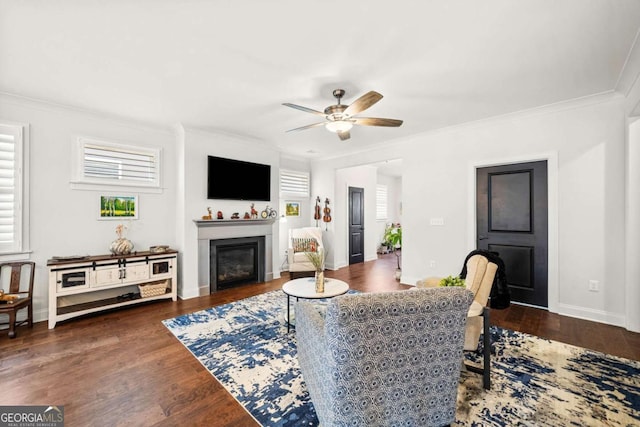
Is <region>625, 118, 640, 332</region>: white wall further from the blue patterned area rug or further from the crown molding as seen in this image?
the crown molding

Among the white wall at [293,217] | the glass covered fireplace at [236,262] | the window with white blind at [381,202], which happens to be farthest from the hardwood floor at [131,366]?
the window with white blind at [381,202]

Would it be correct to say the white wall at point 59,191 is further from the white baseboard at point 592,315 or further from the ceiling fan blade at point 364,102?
the white baseboard at point 592,315

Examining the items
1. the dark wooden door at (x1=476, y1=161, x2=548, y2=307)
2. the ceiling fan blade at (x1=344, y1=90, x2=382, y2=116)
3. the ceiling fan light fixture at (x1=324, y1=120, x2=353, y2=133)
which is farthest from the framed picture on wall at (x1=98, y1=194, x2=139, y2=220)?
the dark wooden door at (x1=476, y1=161, x2=548, y2=307)

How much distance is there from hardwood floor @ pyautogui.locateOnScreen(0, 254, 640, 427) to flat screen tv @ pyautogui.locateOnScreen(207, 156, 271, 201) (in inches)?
76.1

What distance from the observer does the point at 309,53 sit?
2.33 metres

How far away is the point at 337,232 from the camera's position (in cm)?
645

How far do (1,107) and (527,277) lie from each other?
6922 millimetres

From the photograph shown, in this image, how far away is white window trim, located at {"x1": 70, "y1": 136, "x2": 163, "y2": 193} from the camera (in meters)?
3.67

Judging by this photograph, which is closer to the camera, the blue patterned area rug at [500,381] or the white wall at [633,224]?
the blue patterned area rug at [500,381]

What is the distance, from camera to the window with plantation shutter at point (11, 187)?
319 cm

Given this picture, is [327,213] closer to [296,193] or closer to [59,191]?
[296,193]

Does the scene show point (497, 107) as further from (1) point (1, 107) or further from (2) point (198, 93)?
(1) point (1, 107)

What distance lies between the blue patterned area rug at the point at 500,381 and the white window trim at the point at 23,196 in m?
2.12

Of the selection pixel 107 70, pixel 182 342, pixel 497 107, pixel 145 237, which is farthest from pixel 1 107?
pixel 497 107
